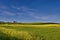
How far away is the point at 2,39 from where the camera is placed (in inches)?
589

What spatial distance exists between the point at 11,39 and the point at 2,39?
108cm

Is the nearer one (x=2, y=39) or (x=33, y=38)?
(x=2, y=39)

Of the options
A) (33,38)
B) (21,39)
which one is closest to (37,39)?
(33,38)

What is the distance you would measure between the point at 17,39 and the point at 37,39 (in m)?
1.85

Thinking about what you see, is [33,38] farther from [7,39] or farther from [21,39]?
[7,39]

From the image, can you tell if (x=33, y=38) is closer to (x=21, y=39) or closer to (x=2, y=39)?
(x=21, y=39)

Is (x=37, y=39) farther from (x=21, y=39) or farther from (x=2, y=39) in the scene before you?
(x=2, y=39)

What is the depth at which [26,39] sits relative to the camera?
16469 mm

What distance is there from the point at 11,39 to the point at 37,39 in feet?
7.98

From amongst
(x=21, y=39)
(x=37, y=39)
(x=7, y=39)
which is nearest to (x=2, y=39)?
(x=7, y=39)

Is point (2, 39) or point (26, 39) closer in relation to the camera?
point (2, 39)

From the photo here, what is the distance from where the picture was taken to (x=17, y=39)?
1622 cm

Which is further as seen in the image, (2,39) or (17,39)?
(17,39)

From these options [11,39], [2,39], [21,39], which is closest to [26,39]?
[21,39]
